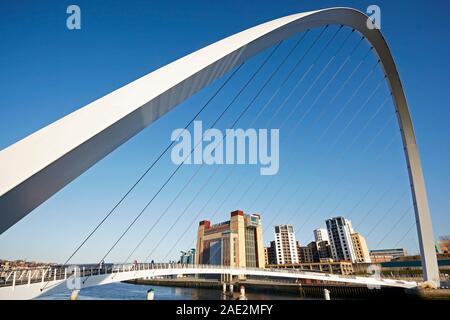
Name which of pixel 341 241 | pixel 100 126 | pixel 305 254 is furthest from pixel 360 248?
pixel 100 126

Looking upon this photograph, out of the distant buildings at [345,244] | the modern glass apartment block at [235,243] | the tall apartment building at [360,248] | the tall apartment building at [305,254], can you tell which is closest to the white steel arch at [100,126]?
the modern glass apartment block at [235,243]

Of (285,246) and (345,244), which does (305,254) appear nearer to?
(285,246)

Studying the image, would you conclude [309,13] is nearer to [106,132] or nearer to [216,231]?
[106,132]

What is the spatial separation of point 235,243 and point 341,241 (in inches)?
1481

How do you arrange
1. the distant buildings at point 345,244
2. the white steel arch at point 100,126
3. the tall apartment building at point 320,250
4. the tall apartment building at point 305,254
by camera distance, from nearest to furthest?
the white steel arch at point 100,126 < the distant buildings at point 345,244 < the tall apartment building at point 320,250 < the tall apartment building at point 305,254

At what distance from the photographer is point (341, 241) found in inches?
3228

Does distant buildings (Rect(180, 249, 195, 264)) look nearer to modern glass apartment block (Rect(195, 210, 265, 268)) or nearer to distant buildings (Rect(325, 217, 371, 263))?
modern glass apartment block (Rect(195, 210, 265, 268))

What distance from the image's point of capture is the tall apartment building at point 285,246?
94.9 meters

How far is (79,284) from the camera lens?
870 centimetres

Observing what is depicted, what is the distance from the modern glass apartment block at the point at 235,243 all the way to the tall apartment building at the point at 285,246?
23.2 metres

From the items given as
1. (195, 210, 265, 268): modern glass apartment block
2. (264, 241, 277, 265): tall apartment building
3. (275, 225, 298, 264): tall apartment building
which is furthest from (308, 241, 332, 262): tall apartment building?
(195, 210, 265, 268): modern glass apartment block

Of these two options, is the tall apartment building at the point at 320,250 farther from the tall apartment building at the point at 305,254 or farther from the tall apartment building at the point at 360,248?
the tall apartment building at the point at 360,248
